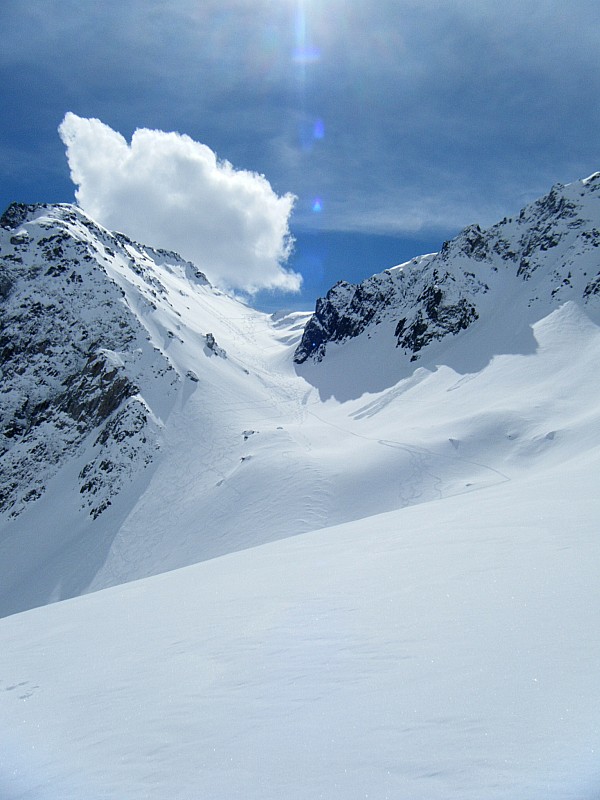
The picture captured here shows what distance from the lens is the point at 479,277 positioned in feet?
280

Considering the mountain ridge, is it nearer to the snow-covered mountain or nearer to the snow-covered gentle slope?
the snow-covered mountain

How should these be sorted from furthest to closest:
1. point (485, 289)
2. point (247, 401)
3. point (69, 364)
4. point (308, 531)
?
point (485, 289)
point (69, 364)
point (247, 401)
point (308, 531)

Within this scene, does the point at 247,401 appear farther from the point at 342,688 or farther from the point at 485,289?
the point at 342,688

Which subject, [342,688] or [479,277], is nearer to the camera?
[342,688]

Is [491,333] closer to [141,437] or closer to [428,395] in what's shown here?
[428,395]

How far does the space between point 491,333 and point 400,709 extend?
73100mm

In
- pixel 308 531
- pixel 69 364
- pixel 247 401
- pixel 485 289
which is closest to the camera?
pixel 308 531

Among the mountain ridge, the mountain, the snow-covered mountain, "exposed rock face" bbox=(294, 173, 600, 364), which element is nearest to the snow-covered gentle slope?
the snow-covered mountain

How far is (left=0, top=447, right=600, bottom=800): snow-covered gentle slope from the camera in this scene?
2924 mm

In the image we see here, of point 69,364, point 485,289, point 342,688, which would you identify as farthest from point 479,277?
point 342,688

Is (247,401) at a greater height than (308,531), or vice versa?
(247,401)

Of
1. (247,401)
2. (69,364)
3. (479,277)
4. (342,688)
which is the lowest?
(342,688)

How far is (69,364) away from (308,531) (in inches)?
1910

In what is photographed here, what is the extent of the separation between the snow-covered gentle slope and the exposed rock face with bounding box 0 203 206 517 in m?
40.0
